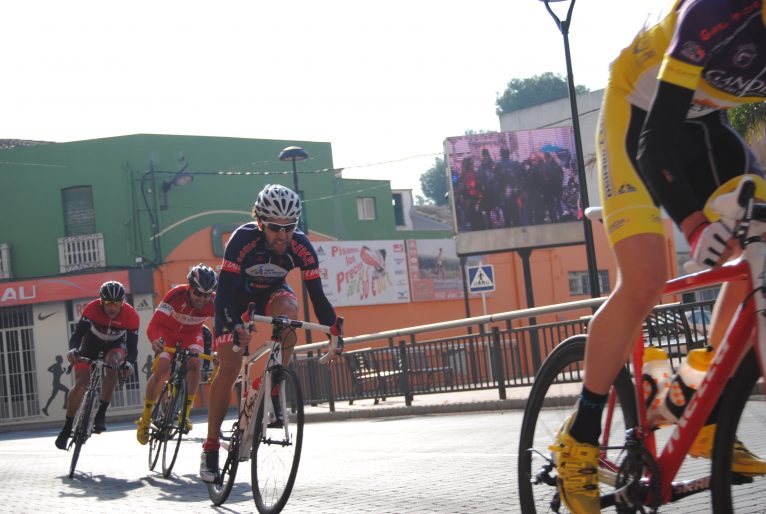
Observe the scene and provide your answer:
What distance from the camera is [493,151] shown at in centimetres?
3412

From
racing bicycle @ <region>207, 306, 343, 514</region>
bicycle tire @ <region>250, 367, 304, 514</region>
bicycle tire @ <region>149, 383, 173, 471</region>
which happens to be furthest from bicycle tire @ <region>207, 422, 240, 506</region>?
bicycle tire @ <region>149, 383, 173, 471</region>

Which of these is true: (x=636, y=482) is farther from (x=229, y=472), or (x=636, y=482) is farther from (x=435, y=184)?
(x=435, y=184)

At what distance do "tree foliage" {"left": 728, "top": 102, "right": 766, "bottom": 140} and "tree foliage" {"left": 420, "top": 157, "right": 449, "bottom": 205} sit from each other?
336ft

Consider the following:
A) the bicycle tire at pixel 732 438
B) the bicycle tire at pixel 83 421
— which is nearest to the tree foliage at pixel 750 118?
the bicycle tire at pixel 83 421

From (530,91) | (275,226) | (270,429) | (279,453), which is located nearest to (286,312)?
(275,226)

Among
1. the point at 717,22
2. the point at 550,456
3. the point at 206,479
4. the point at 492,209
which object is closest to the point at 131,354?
the point at 206,479

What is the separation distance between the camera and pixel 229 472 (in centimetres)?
680

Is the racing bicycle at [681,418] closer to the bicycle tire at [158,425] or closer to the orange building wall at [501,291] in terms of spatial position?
the bicycle tire at [158,425]

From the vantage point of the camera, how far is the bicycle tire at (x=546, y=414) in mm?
3879

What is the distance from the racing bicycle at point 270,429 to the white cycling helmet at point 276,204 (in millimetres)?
603

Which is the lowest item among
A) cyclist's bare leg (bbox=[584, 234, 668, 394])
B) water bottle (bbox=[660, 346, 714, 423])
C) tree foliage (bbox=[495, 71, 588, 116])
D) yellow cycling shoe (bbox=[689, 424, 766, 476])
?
yellow cycling shoe (bbox=[689, 424, 766, 476])

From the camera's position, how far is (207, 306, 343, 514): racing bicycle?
20.5ft

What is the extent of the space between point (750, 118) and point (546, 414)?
19660 mm

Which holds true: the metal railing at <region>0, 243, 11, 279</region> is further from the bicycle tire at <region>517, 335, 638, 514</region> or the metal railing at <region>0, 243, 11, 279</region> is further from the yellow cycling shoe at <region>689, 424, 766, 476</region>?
the yellow cycling shoe at <region>689, 424, 766, 476</region>
